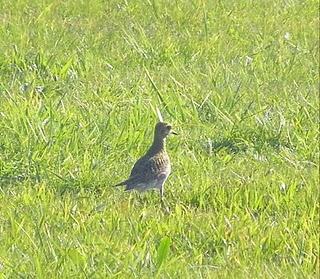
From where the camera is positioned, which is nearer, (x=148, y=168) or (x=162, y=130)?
(x=148, y=168)

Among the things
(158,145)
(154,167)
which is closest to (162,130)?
(158,145)

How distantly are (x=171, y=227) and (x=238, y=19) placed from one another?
193 inches

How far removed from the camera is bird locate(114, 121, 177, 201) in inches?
255

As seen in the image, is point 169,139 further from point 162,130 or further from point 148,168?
point 148,168

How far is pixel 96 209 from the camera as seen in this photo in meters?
6.29

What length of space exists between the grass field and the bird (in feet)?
0.33

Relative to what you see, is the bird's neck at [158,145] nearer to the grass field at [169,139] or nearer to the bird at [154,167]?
the bird at [154,167]

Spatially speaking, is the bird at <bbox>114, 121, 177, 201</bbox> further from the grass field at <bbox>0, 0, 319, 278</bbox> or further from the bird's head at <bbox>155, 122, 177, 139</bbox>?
the grass field at <bbox>0, 0, 319, 278</bbox>

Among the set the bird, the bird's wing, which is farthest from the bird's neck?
the bird's wing

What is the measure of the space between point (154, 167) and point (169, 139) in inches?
37.8

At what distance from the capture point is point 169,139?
24.8 ft

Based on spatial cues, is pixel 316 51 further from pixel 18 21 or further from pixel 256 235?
pixel 256 235

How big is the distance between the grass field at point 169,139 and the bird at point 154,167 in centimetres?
10

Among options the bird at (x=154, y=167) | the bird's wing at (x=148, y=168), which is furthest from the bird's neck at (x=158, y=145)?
the bird's wing at (x=148, y=168)
